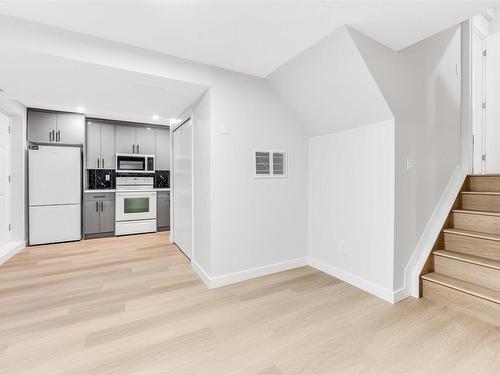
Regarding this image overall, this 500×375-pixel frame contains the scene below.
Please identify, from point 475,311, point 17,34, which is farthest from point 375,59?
point 17,34

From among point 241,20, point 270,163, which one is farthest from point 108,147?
point 241,20

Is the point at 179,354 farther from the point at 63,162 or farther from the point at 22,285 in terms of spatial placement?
the point at 63,162

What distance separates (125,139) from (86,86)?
282 cm

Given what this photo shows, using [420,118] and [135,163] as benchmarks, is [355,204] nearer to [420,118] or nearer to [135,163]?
[420,118]

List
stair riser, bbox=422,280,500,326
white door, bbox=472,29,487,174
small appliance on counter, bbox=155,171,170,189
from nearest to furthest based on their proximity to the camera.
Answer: stair riser, bbox=422,280,500,326
white door, bbox=472,29,487,174
small appliance on counter, bbox=155,171,170,189

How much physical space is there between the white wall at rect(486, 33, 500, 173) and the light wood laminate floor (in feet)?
9.69

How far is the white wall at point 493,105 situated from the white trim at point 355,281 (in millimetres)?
3003

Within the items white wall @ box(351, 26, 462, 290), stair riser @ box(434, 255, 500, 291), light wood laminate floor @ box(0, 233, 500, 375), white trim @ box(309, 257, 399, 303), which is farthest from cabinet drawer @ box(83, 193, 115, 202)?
stair riser @ box(434, 255, 500, 291)

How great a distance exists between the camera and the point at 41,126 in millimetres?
4238

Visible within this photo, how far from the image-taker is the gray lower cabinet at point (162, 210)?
522 cm

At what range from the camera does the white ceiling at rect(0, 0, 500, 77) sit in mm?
1641

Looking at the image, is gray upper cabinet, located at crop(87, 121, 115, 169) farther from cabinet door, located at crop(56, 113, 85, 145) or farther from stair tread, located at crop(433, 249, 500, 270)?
stair tread, located at crop(433, 249, 500, 270)

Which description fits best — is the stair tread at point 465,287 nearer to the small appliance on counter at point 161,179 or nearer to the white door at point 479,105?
the white door at point 479,105

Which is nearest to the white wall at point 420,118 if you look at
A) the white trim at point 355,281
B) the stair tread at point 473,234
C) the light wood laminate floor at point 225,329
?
the white trim at point 355,281
